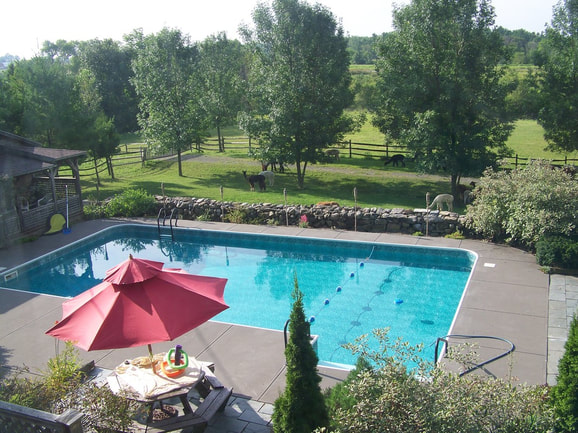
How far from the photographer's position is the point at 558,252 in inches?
502

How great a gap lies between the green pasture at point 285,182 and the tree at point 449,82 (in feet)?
Result: 7.43

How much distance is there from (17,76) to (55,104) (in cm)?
312

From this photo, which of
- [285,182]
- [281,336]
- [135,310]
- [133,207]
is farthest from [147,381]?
[285,182]

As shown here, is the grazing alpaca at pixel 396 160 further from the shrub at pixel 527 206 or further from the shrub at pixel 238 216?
the shrub at pixel 527 206

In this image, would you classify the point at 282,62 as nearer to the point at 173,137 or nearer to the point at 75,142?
the point at 173,137

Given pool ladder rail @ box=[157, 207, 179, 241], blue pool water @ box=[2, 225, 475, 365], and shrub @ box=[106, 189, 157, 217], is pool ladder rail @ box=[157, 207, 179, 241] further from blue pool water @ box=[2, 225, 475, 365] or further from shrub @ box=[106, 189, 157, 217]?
shrub @ box=[106, 189, 157, 217]

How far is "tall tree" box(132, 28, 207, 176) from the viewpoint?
2584cm

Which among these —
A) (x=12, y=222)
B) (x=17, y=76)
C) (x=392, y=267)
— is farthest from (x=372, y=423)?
(x=17, y=76)

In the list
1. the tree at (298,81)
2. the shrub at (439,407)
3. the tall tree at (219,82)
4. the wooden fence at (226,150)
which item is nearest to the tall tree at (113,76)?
the wooden fence at (226,150)

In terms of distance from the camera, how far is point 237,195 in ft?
73.8

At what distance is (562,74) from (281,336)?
727 inches

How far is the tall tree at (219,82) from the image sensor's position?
111 feet

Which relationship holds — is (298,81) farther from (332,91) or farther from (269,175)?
(269,175)

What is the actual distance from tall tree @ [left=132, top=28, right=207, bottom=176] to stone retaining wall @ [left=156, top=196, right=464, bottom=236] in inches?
292
